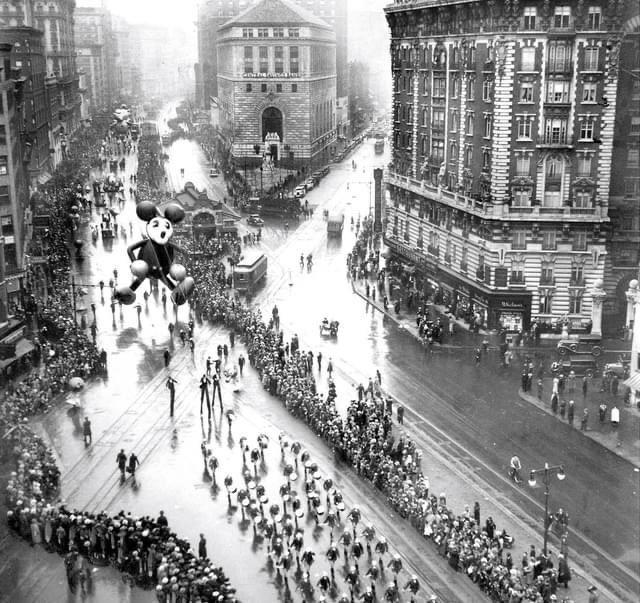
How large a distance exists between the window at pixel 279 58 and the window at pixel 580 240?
2572 inches

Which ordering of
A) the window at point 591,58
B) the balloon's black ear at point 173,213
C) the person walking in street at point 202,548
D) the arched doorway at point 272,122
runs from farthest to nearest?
1. the arched doorway at point 272,122
2. the window at point 591,58
3. the person walking in street at point 202,548
4. the balloon's black ear at point 173,213

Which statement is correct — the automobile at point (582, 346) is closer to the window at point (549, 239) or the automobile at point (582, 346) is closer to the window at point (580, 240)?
the window at point (580, 240)

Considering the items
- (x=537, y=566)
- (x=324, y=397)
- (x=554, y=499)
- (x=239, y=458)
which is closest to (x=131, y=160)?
(x=324, y=397)

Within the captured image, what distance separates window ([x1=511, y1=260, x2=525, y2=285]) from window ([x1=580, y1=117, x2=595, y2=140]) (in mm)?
7211

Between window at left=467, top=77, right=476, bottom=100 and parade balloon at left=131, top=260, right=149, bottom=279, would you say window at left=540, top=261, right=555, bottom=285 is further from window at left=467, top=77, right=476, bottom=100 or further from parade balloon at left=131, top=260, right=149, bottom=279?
parade balloon at left=131, top=260, right=149, bottom=279

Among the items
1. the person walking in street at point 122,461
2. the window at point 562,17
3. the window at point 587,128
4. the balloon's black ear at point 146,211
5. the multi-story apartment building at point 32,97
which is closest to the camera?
the balloon's black ear at point 146,211

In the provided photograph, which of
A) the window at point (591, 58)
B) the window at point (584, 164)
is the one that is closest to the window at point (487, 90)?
the window at point (591, 58)

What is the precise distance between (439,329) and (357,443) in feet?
56.4

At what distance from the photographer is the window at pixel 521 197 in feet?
171

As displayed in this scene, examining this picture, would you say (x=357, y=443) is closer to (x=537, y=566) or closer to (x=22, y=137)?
(x=537, y=566)

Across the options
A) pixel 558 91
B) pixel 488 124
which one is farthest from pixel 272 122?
pixel 558 91

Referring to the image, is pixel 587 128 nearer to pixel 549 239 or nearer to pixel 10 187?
pixel 549 239

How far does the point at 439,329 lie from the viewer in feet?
172

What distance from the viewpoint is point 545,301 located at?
53094 millimetres
